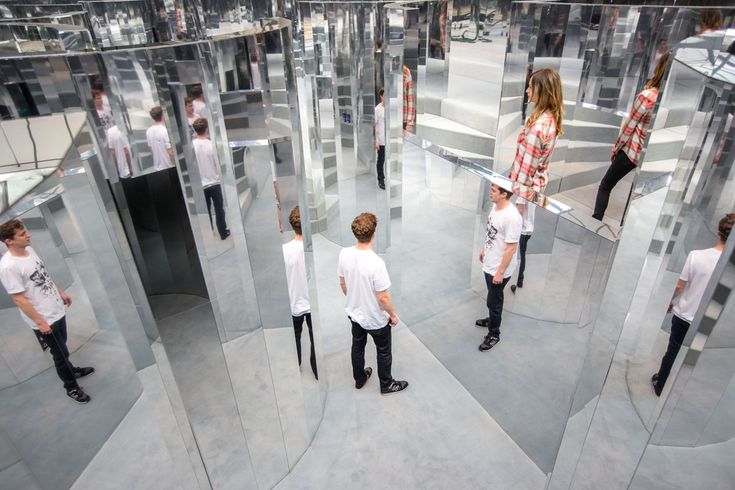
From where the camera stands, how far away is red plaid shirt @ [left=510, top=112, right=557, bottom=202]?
10.5ft

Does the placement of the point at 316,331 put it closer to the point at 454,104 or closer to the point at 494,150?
the point at 494,150

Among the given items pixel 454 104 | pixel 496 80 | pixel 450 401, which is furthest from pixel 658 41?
pixel 450 401

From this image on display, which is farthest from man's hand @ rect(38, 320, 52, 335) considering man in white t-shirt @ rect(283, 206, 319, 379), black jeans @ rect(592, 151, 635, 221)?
black jeans @ rect(592, 151, 635, 221)

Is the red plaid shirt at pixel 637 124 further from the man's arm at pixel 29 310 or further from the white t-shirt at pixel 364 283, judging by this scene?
the man's arm at pixel 29 310

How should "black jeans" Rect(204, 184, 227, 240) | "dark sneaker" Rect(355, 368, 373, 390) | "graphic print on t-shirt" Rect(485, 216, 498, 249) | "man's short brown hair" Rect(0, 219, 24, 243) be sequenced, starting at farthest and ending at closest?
"dark sneaker" Rect(355, 368, 373, 390)
"graphic print on t-shirt" Rect(485, 216, 498, 249)
"black jeans" Rect(204, 184, 227, 240)
"man's short brown hair" Rect(0, 219, 24, 243)

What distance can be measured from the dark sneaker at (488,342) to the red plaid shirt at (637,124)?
1.49 meters

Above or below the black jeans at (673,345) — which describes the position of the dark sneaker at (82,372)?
below

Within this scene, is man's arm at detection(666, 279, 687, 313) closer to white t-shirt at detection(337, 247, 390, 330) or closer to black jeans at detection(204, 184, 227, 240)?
white t-shirt at detection(337, 247, 390, 330)

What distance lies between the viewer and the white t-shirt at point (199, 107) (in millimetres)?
1776

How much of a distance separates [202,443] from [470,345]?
5.70 ft

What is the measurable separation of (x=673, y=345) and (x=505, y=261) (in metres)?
1.07

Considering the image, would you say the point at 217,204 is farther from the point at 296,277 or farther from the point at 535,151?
the point at 535,151

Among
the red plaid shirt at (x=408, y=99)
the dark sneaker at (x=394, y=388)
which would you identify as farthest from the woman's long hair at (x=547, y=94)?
the dark sneaker at (x=394, y=388)

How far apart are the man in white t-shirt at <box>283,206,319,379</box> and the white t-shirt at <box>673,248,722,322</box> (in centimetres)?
168
